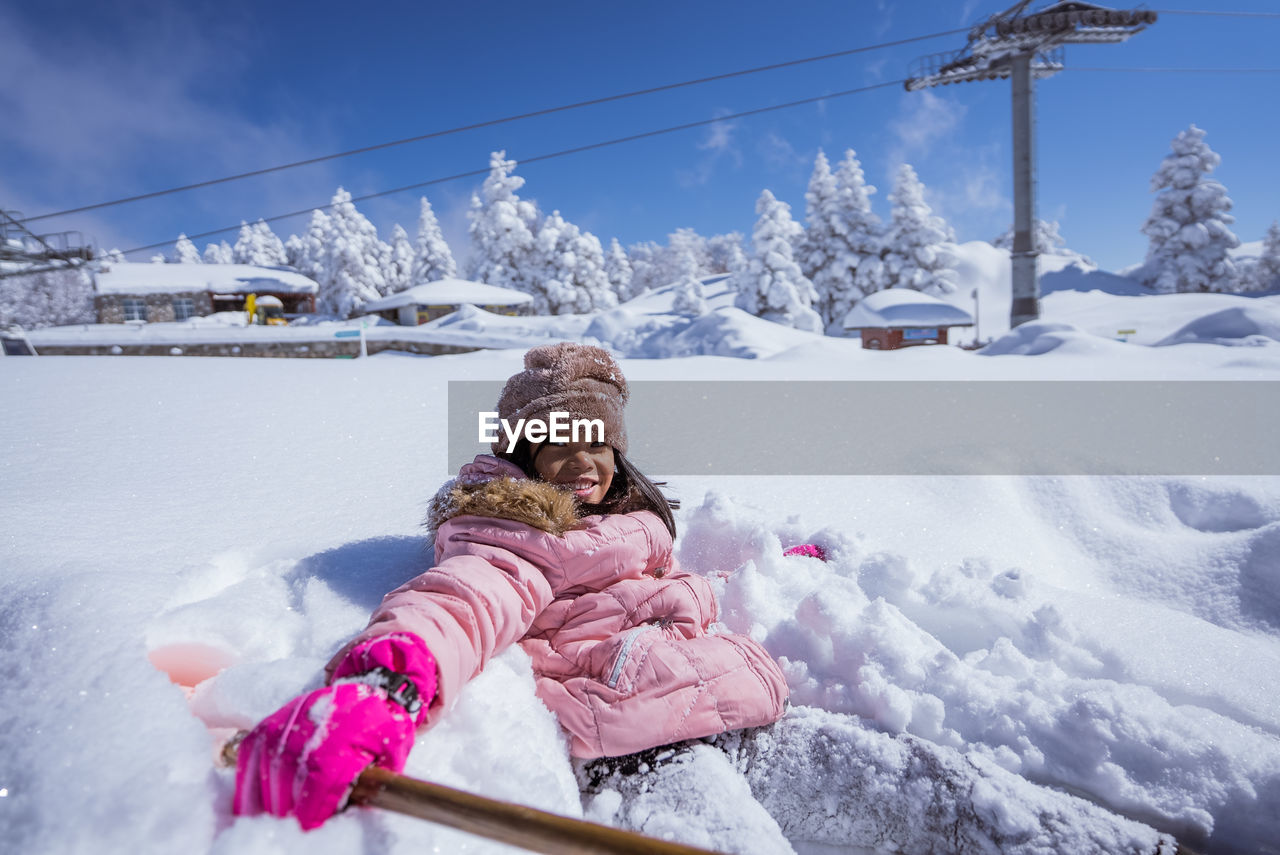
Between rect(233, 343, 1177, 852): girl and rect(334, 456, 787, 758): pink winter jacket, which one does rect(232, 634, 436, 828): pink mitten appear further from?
rect(334, 456, 787, 758): pink winter jacket

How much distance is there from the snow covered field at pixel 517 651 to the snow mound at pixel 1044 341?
751 centimetres

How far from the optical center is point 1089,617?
2.00 m

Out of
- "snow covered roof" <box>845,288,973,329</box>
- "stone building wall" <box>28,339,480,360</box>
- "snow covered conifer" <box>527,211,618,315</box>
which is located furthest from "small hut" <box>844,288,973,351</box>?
"snow covered conifer" <box>527,211,618,315</box>

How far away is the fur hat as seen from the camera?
195 centimetres

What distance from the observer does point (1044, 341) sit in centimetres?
1005

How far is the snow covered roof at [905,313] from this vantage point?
64.3ft

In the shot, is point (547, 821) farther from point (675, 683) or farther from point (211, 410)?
point (211, 410)

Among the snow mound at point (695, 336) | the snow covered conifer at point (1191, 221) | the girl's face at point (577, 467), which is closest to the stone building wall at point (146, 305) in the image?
the snow mound at point (695, 336)

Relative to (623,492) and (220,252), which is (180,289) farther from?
(623,492)

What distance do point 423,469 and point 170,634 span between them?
1874 millimetres

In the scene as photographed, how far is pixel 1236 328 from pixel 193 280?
41.1m

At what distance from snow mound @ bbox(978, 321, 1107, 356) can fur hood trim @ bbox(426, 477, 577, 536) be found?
32.7 feet

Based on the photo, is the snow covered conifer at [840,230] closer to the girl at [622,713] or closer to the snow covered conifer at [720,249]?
the girl at [622,713]

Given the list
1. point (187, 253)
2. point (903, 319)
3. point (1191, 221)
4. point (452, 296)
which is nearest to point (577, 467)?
point (903, 319)
